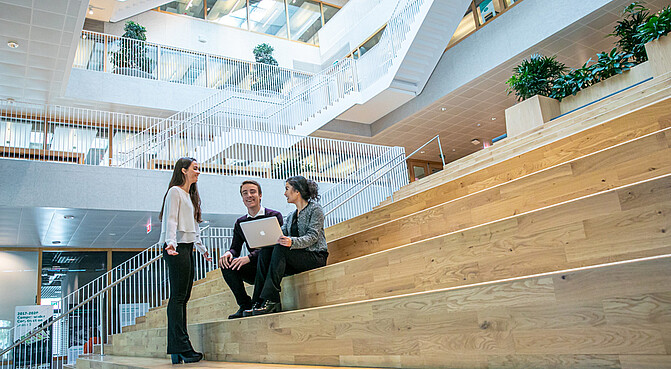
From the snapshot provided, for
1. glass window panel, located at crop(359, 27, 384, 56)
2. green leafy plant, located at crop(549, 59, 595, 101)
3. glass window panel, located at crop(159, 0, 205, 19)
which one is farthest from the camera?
glass window panel, located at crop(159, 0, 205, 19)

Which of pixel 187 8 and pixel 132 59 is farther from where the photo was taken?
pixel 187 8

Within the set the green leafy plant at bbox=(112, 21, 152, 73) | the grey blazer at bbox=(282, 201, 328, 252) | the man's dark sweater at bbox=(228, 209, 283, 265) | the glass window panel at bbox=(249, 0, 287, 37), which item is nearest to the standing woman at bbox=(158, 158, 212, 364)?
the man's dark sweater at bbox=(228, 209, 283, 265)

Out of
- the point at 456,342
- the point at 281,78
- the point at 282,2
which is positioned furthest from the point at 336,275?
the point at 282,2

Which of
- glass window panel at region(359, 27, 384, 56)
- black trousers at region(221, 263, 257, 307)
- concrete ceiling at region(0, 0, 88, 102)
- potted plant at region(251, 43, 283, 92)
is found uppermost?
glass window panel at region(359, 27, 384, 56)

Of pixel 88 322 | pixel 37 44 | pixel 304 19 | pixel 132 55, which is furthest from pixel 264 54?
pixel 88 322

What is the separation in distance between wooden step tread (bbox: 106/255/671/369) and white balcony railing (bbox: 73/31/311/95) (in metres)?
10.2

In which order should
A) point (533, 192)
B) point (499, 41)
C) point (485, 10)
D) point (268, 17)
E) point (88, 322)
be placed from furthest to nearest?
point (268, 17)
point (485, 10)
point (499, 41)
point (88, 322)
point (533, 192)

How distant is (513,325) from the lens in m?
1.59

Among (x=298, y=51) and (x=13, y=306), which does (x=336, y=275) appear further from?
(x=298, y=51)

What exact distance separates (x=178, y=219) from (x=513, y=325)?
2164 mm

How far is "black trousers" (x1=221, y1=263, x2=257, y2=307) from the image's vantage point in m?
3.48

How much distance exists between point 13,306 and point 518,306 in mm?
10640

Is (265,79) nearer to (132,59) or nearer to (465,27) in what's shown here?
(132,59)

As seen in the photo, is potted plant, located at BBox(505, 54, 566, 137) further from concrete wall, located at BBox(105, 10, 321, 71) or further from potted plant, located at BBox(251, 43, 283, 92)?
concrete wall, located at BBox(105, 10, 321, 71)
